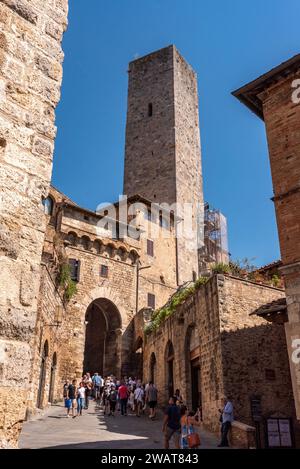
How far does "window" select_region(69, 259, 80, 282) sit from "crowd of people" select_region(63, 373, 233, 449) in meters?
6.86

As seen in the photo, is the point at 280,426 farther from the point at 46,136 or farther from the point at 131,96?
the point at 131,96

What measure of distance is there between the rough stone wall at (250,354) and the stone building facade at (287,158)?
292cm

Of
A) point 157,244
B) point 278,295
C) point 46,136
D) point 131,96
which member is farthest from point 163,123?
point 46,136

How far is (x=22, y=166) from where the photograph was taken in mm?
3234

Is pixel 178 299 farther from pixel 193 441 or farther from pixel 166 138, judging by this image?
pixel 166 138

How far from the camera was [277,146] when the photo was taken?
463 inches

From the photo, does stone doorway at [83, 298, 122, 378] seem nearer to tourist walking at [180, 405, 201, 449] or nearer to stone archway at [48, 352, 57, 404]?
stone archway at [48, 352, 57, 404]

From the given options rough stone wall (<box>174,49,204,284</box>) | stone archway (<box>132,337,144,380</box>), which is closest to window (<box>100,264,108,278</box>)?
stone archway (<box>132,337,144,380</box>)

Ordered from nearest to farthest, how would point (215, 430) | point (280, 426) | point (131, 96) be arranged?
point (280, 426) → point (215, 430) → point (131, 96)

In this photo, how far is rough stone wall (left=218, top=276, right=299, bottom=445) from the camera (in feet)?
42.0

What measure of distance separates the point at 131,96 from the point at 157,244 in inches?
661

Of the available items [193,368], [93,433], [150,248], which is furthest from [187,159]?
[93,433]

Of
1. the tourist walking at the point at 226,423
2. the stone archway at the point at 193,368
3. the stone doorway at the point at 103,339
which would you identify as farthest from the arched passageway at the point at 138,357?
the tourist walking at the point at 226,423

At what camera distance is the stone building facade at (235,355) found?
12828 millimetres
